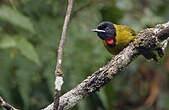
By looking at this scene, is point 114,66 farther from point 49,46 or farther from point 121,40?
point 49,46

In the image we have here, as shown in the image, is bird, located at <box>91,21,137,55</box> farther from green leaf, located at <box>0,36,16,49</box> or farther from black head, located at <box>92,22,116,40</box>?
green leaf, located at <box>0,36,16,49</box>

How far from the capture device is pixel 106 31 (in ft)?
13.5

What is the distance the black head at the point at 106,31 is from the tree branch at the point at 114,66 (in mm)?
1231

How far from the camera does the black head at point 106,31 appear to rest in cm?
412

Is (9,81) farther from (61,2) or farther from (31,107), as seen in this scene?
(61,2)

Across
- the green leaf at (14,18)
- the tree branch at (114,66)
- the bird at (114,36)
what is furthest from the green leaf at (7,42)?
the tree branch at (114,66)

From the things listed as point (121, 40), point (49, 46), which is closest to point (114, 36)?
point (121, 40)

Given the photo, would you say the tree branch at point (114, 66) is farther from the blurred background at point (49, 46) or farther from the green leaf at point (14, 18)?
the green leaf at point (14, 18)

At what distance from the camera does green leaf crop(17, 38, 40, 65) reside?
150 inches

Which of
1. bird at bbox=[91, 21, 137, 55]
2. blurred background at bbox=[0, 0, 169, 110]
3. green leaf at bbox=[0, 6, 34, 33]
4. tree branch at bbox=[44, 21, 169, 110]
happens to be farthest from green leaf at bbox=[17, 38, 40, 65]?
tree branch at bbox=[44, 21, 169, 110]

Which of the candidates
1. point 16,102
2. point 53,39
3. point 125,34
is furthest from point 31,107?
point 125,34

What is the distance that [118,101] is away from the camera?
19.2 ft

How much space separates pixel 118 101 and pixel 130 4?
1.66 metres

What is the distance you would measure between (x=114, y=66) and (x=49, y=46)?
176 centimetres
